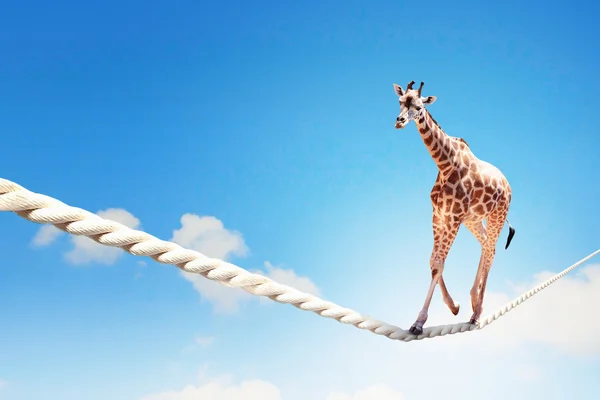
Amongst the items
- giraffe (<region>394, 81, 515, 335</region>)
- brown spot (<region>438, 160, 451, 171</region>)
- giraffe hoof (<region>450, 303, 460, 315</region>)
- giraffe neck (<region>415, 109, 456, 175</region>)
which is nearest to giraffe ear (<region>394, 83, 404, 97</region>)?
giraffe (<region>394, 81, 515, 335</region>)

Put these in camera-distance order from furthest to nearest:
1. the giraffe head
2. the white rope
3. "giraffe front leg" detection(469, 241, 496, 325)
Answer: "giraffe front leg" detection(469, 241, 496, 325) → the giraffe head → the white rope

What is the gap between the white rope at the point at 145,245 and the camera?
3.67 feet

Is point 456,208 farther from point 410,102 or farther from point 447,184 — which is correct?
point 410,102

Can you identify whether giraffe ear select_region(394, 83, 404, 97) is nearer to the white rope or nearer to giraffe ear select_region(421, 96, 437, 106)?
giraffe ear select_region(421, 96, 437, 106)

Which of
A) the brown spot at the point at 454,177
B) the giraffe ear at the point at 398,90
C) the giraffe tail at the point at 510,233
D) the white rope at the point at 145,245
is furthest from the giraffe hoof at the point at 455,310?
the giraffe ear at the point at 398,90

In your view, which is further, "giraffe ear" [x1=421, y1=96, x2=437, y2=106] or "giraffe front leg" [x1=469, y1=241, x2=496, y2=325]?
"giraffe front leg" [x1=469, y1=241, x2=496, y2=325]

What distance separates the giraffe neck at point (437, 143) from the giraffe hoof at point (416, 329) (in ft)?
2.75

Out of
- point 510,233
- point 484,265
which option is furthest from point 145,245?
point 510,233

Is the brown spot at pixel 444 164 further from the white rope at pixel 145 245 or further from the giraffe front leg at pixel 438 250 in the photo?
the white rope at pixel 145 245

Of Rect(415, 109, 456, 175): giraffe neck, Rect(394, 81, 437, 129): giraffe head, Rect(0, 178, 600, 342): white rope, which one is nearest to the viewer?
Rect(0, 178, 600, 342): white rope

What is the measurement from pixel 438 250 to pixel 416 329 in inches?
17.7

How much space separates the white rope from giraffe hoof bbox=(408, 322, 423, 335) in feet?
2.29

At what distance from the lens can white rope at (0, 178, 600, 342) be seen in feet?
3.67

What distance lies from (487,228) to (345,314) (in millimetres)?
1547
